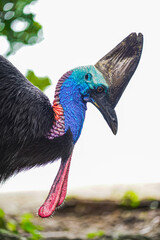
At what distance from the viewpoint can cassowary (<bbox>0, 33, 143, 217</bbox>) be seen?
1497mm

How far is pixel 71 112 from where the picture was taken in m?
1.61

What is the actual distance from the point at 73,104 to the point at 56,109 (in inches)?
2.5

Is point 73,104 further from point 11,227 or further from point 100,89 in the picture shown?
point 11,227

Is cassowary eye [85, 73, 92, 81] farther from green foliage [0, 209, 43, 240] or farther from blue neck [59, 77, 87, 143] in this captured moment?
green foliage [0, 209, 43, 240]

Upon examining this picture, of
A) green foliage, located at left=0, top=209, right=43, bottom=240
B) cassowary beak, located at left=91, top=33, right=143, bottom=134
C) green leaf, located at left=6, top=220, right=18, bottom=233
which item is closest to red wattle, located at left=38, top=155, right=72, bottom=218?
cassowary beak, located at left=91, top=33, right=143, bottom=134

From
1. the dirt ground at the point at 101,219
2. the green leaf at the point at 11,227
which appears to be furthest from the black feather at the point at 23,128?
the dirt ground at the point at 101,219

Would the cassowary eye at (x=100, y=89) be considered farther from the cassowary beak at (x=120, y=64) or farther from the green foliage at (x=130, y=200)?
the green foliage at (x=130, y=200)

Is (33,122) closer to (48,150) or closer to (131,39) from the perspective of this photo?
(48,150)

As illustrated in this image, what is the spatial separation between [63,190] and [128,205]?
2097 mm

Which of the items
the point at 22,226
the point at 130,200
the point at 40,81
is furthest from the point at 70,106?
the point at 130,200

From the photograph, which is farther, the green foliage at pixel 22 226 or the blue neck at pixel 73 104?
the green foliage at pixel 22 226

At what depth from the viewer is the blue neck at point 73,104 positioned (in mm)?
1603

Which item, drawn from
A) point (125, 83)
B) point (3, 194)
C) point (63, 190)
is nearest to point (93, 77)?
point (125, 83)

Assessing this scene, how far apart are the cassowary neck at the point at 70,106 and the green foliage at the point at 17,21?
1.93 ft
